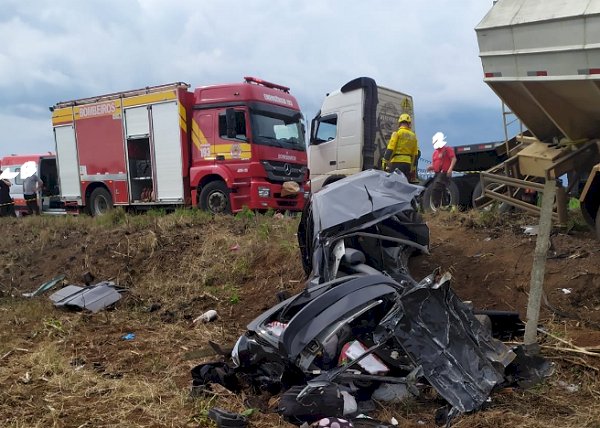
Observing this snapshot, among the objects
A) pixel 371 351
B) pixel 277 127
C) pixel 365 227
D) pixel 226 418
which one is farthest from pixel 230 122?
pixel 226 418

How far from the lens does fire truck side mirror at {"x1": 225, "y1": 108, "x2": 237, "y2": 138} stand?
1083 centimetres

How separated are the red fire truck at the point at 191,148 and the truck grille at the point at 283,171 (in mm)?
22

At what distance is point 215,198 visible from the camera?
11.3 m

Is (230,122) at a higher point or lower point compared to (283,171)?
higher

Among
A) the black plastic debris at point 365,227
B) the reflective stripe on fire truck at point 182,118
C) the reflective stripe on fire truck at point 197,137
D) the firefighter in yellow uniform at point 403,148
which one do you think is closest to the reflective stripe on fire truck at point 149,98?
the reflective stripe on fire truck at point 182,118

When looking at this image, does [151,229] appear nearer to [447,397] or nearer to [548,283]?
[548,283]

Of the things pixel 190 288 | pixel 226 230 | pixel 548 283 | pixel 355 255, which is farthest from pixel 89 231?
pixel 548 283

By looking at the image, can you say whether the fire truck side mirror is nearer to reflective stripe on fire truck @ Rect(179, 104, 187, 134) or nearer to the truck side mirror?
reflective stripe on fire truck @ Rect(179, 104, 187, 134)

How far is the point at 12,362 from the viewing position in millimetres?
4422

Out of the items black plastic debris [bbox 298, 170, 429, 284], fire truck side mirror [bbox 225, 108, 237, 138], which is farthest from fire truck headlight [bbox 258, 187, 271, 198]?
black plastic debris [bbox 298, 170, 429, 284]

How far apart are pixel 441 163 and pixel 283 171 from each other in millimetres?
3330

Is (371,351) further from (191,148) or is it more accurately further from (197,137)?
(191,148)

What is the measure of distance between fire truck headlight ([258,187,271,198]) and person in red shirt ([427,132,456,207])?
10.5 ft

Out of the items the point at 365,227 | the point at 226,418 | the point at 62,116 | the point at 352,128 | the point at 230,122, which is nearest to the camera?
the point at 226,418
